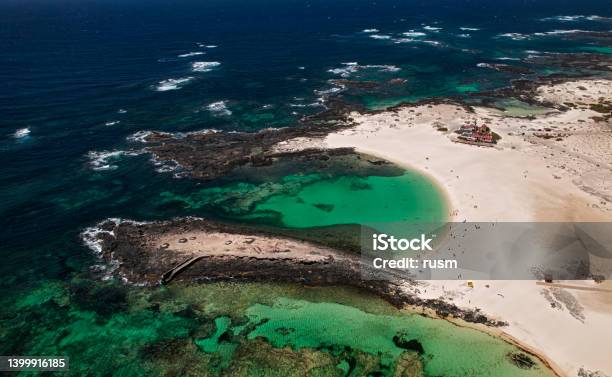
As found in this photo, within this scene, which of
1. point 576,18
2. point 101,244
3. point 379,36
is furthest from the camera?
point 576,18

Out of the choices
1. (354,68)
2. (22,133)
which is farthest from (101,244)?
(354,68)

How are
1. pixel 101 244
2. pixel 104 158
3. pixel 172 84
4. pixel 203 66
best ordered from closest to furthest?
pixel 101 244, pixel 104 158, pixel 172 84, pixel 203 66

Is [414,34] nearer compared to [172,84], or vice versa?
[172,84]

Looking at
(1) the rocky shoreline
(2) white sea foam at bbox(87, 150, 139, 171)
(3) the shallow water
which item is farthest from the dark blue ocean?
(3) the shallow water

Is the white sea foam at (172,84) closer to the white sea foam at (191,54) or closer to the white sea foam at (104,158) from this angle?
the white sea foam at (191,54)

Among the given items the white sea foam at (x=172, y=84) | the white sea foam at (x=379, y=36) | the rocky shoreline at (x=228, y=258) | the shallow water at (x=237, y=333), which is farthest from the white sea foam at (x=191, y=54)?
the shallow water at (x=237, y=333)

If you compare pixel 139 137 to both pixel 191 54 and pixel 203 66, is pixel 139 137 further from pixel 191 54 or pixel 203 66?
pixel 191 54

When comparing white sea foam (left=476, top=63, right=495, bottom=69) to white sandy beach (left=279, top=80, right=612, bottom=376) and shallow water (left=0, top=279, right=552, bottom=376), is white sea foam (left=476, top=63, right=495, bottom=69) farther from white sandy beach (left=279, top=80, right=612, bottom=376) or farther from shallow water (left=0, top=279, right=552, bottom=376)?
shallow water (left=0, top=279, right=552, bottom=376)
